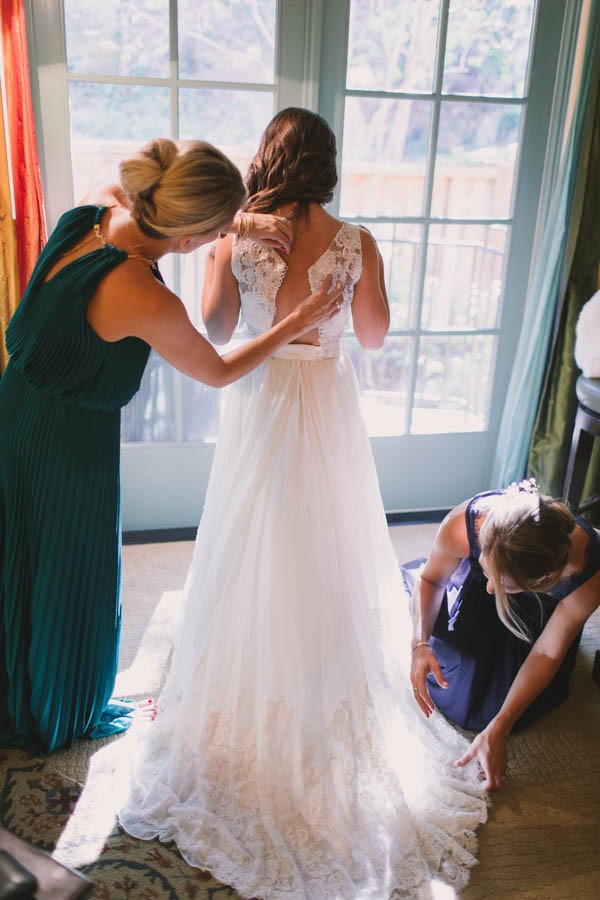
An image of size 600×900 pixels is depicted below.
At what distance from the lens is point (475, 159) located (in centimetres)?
299

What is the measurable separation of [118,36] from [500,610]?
2.02m

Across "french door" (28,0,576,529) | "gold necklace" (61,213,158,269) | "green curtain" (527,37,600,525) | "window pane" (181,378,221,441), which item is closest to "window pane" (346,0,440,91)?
"french door" (28,0,576,529)

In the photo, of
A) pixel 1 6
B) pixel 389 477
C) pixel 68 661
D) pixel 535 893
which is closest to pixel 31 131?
pixel 1 6

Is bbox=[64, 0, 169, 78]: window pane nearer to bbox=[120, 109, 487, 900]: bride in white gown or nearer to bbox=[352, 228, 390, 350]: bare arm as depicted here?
bbox=[120, 109, 487, 900]: bride in white gown

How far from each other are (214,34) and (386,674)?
198 cm

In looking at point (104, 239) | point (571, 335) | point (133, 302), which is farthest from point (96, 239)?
point (571, 335)

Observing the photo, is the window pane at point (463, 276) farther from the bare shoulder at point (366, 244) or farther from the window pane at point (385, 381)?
the bare shoulder at point (366, 244)

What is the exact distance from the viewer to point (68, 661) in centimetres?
198

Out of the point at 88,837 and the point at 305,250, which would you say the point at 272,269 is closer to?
the point at 305,250

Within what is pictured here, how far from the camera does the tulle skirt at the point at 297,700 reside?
1.73 meters

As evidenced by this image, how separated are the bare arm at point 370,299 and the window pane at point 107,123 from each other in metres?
1.06

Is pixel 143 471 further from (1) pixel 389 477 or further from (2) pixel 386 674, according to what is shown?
(2) pixel 386 674

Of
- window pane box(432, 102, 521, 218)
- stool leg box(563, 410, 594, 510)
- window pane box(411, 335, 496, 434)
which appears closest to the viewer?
stool leg box(563, 410, 594, 510)

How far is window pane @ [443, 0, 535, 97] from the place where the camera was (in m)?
2.83
